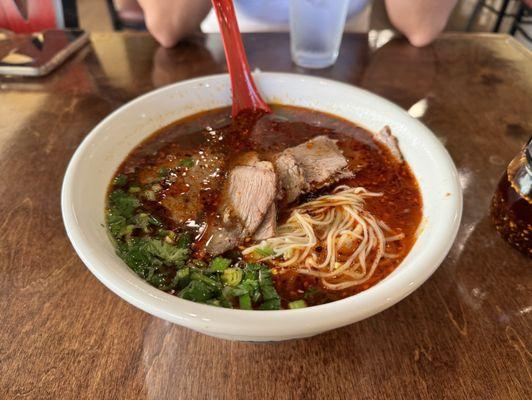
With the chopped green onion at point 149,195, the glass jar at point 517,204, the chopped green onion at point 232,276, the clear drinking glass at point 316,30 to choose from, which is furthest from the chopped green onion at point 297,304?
the clear drinking glass at point 316,30

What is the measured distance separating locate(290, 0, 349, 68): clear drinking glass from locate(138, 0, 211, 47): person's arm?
74 cm

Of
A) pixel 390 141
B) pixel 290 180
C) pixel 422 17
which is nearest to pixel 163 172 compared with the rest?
pixel 290 180

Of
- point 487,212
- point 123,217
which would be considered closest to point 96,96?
point 123,217

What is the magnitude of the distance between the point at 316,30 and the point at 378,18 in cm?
326

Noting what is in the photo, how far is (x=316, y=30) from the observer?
2.10 m

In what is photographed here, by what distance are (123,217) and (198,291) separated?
1.22 ft

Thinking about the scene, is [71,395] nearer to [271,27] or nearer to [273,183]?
[273,183]

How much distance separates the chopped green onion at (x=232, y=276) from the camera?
0.99 m

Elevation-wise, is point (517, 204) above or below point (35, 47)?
above

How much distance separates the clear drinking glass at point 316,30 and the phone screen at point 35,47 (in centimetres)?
140

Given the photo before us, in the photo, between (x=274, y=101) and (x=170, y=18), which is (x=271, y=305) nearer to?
(x=274, y=101)

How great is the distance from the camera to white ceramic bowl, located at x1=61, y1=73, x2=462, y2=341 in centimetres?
78

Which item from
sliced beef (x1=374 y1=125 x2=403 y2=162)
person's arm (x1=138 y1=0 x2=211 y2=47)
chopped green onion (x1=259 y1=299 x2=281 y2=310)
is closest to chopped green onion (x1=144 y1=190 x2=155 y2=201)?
chopped green onion (x1=259 y1=299 x2=281 y2=310)

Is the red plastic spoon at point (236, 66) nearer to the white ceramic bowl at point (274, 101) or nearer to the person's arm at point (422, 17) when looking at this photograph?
the white ceramic bowl at point (274, 101)
